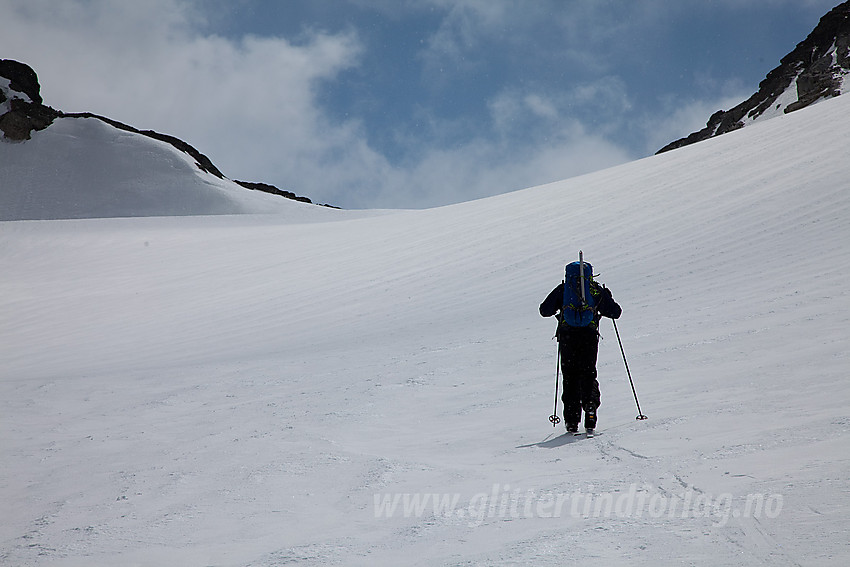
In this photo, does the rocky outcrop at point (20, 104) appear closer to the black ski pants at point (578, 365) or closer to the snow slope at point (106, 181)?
the snow slope at point (106, 181)

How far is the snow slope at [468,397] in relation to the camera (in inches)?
109

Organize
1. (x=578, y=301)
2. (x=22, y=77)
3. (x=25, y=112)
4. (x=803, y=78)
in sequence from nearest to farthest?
(x=578, y=301) < (x=803, y=78) < (x=25, y=112) < (x=22, y=77)

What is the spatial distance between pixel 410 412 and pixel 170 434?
1902mm

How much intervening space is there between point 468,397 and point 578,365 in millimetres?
1424

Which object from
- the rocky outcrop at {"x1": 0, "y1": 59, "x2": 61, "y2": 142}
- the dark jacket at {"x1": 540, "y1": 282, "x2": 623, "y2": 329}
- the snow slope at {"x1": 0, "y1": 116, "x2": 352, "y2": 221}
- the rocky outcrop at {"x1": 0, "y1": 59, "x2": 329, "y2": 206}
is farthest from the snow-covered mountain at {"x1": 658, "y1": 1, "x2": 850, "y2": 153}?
the rocky outcrop at {"x1": 0, "y1": 59, "x2": 61, "y2": 142}

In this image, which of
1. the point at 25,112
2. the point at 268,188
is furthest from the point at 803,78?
the point at 25,112

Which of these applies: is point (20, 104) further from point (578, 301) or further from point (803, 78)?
point (803, 78)

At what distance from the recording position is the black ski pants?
15.2 feet

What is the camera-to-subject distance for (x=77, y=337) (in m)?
11.1

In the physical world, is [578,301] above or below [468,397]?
above

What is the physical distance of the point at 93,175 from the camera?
50062 mm

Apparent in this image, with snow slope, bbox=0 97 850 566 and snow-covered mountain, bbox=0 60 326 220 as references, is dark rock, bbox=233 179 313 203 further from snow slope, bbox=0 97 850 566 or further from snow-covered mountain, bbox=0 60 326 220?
snow slope, bbox=0 97 850 566

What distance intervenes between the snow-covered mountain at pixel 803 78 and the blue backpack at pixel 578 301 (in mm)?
53863

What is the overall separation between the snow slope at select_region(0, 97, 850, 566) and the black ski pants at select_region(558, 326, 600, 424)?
299mm
